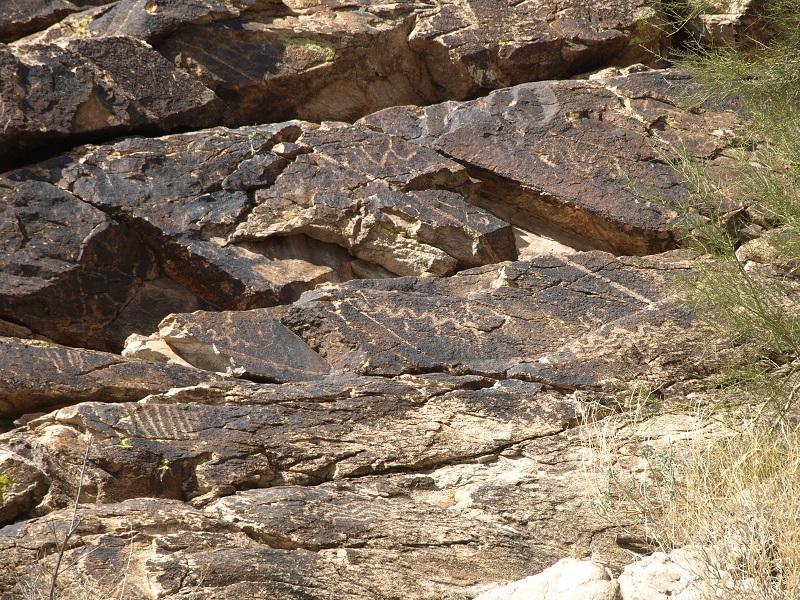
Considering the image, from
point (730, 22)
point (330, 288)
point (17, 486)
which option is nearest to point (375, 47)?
point (330, 288)

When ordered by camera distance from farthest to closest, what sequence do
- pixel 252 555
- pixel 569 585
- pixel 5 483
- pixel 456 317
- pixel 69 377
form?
pixel 456 317 → pixel 69 377 → pixel 5 483 → pixel 252 555 → pixel 569 585

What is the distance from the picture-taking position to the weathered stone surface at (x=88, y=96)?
7320 mm

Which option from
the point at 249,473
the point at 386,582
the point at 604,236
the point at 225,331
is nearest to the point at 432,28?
the point at 604,236

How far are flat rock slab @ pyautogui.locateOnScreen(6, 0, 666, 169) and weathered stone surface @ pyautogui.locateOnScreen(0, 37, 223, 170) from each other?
0.04 feet

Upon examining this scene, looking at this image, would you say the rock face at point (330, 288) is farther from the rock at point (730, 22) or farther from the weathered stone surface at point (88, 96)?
the rock at point (730, 22)

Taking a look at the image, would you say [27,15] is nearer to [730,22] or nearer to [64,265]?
[64,265]

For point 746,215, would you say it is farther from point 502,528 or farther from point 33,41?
point 33,41

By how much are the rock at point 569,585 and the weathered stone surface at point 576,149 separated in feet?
13.2

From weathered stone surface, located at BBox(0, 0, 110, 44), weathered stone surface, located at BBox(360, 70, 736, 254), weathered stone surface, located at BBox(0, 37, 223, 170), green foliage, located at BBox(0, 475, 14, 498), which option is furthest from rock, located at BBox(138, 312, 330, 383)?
weathered stone surface, located at BBox(0, 0, 110, 44)

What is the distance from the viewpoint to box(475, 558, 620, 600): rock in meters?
4.27

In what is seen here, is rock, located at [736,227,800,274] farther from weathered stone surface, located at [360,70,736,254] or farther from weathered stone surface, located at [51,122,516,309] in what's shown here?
weathered stone surface, located at [51,122,516,309]

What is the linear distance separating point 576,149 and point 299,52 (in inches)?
122

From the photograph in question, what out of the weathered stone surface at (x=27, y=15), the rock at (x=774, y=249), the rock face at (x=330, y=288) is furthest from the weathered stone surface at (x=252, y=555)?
the weathered stone surface at (x=27, y=15)

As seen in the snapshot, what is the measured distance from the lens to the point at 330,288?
680cm
